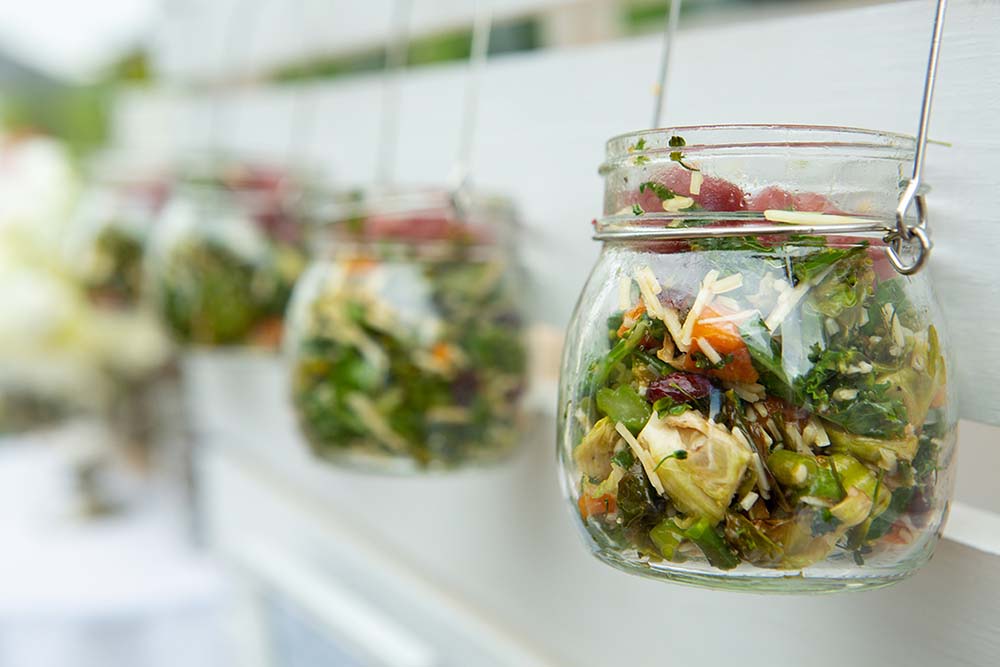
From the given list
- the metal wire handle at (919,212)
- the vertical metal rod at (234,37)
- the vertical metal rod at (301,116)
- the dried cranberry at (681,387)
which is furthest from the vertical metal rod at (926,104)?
the vertical metal rod at (234,37)

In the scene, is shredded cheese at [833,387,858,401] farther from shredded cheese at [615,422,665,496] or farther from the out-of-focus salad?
the out-of-focus salad

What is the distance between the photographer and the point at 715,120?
0.56m

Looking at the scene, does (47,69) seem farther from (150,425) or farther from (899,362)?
(899,362)

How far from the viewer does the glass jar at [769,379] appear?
0.34m

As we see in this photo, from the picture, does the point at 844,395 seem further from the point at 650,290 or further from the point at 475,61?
the point at 475,61

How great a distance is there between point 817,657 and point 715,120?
29 cm

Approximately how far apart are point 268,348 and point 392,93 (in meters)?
0.24

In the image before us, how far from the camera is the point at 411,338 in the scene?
587 millimetres

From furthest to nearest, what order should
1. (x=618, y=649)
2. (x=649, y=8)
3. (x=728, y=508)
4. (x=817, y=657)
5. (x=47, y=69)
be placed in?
(x=47, y=69) → (x=649, y=8) → (x=618, y=649) → (x=817, y=657) → (x=728, y=508)

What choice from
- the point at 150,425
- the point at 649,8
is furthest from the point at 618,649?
the point at 649,8

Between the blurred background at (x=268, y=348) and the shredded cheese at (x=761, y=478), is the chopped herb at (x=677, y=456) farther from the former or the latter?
the blurred background at (x=268, y=348)

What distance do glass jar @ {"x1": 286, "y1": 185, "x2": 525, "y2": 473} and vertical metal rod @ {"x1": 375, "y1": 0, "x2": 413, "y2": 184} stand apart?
0.23 m

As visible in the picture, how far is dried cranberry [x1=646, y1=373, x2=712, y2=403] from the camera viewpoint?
347mm

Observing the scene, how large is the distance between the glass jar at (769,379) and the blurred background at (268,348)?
0.34ft
